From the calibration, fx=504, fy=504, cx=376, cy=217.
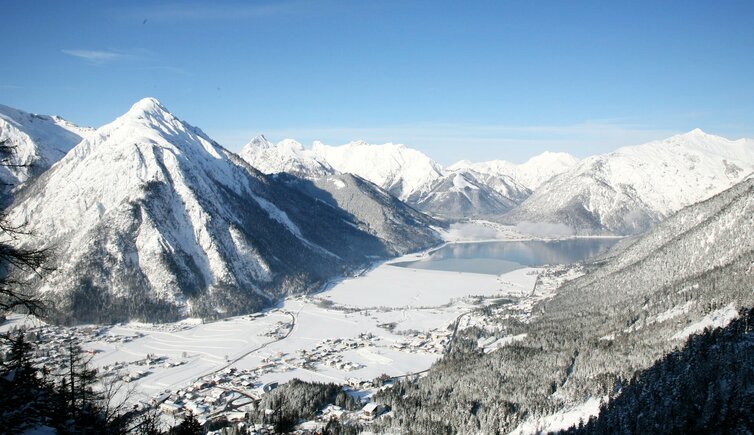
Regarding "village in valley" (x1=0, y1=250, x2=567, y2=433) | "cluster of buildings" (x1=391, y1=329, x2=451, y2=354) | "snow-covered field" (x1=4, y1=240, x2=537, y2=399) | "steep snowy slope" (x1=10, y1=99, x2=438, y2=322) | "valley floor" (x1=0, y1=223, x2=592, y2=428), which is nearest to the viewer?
"village in valley" (x1=0, y1=250, x2=567, y2=433)

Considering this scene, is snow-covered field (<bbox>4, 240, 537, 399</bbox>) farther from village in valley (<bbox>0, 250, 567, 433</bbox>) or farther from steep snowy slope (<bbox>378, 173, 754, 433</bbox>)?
steep snowy slope (<bbox>378, 173, 754, 433</bbox>)

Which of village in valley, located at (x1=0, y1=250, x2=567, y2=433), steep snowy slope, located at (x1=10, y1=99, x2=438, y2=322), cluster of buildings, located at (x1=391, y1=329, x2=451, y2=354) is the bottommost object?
cluster of buildings, located at (x1=391, y1=329, x2=451, y2=354)

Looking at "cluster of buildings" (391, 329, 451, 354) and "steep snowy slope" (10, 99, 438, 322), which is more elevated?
"steep snowy slope" (10, 99, 438, 322)

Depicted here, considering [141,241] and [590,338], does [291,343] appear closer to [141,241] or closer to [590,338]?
[590,338]

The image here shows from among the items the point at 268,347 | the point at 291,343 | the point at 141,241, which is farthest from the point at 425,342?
the point at 141,241

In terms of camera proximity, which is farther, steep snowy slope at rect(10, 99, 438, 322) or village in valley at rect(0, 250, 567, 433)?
steep snowy slope at rect(10, 99, 438, 322)

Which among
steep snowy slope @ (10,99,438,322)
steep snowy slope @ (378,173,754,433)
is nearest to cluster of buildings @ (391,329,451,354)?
steep snowy slope @ (378,173,754,433)

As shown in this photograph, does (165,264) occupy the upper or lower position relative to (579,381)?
upper

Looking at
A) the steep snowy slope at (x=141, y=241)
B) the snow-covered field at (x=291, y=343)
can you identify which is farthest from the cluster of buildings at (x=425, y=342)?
the steep snowy slope at (x=141, y=241)

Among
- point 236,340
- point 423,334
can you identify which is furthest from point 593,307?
point 236,340

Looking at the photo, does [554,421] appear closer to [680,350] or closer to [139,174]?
[680,350]

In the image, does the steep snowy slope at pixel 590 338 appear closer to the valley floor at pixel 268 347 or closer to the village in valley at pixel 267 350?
the village in valley at pixel 267 350
